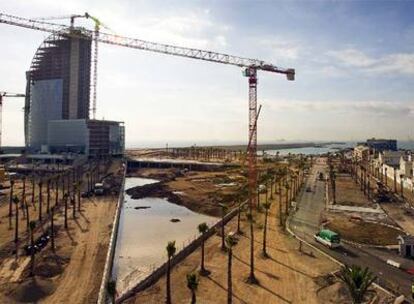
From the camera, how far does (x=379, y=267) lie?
180 ft

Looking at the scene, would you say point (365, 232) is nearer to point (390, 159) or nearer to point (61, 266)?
point (61, 266)

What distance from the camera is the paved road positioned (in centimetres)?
4947

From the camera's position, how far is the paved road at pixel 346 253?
4947 cm

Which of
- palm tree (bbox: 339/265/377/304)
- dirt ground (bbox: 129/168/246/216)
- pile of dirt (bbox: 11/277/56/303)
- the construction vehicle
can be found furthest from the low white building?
pile of dirt (bbox: 11/277/56/303)

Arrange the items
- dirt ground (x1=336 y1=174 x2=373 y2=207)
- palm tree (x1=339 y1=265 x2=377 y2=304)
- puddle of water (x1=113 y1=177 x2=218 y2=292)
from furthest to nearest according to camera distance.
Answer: dirt ground (x1=336 y1=174 x2=373 y2=207) < puddle of water (x1=113 y1=177 x2=218 y2=292) < palm tree (x1=339 y1=265 x2=377 y2=304)

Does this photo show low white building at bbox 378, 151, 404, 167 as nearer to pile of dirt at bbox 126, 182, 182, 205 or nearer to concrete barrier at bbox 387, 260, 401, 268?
pile of dirt at bbox 126, 182, 182, 205

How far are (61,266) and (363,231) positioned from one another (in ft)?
166

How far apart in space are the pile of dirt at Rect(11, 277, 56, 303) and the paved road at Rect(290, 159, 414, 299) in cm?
3888

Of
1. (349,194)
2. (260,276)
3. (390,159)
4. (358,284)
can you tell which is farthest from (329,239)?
(390,159)

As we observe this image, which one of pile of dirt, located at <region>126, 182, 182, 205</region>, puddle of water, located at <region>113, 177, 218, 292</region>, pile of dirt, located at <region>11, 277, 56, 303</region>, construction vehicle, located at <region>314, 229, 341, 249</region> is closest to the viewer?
pile of dirt, located at <region>11, 277, 56, 303</region>

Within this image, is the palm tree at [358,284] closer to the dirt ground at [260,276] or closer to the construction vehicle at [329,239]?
the dirt ground at [260,276]

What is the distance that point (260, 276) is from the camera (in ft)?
172

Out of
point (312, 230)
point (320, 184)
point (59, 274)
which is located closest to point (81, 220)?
point (59, 274)

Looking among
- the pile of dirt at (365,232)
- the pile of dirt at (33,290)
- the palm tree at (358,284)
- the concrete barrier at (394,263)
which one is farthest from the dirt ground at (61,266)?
the pile of dirt at (365,232)
